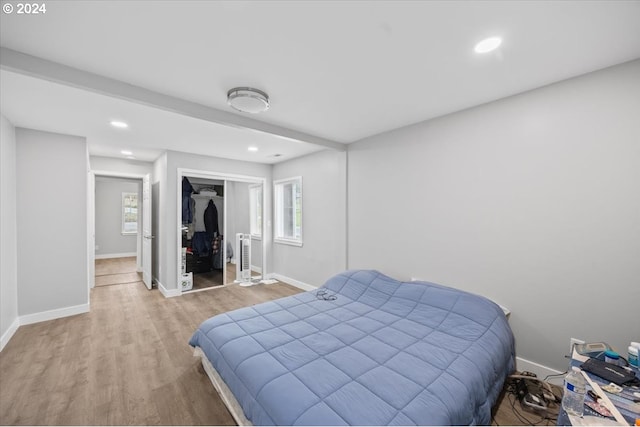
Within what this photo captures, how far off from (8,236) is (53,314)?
119cm

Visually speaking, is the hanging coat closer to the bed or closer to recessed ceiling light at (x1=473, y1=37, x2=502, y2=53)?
the bed

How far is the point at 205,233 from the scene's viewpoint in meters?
5.69

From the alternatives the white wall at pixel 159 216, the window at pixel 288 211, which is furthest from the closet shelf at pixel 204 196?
the window at pixel 288 211

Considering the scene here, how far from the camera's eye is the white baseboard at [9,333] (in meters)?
2.61

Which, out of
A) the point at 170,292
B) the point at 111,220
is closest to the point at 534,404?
the point at 170,292

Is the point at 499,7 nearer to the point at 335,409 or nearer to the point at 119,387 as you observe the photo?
the point at 335,409

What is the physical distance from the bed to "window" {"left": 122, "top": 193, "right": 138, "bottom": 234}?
7469mm

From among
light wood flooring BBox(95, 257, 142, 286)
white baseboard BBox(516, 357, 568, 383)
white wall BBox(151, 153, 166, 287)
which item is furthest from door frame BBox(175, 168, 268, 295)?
white baseboard BBox(516, 357, 568, 383)

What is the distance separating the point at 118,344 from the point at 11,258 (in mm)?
1693

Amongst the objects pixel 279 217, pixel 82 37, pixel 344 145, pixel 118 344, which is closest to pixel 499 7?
pixel 82 37

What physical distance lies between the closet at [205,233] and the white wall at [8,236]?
2.45 meters

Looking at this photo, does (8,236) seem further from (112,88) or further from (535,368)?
(535,368)

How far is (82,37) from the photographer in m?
1.54

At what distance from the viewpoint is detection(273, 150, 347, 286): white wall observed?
4000mm
